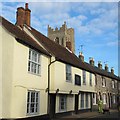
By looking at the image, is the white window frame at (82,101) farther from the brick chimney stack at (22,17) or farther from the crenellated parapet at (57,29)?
the crenellated parapet at (57,29)

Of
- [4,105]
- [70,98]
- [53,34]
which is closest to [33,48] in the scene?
[4,105]

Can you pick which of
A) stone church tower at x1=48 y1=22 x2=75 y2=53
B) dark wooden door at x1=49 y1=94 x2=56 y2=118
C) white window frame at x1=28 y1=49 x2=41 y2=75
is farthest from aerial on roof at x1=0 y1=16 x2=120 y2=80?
stone church tower at x1=48 y1=22 x2=75 y2=53

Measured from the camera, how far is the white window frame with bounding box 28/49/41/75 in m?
17.7

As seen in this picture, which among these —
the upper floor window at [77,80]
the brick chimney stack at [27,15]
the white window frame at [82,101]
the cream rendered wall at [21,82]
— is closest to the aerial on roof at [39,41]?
the cream rendered wall at [21,82]

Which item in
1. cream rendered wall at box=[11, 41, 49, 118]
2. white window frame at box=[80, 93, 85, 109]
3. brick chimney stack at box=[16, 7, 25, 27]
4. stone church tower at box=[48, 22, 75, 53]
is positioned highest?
stone church tower at box=[48, 22, 75, 53]

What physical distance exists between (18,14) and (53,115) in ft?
34.4

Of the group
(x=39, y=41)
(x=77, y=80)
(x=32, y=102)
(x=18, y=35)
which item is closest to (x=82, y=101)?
(x=77, y=80)

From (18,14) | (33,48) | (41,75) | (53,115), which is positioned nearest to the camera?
(33,48)

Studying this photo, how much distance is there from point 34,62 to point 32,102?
3.06 metres

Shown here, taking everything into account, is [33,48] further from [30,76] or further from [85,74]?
[85,74]

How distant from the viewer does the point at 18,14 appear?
2353 cm

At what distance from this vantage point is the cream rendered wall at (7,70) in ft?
48.2

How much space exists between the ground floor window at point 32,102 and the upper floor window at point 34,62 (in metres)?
1.73

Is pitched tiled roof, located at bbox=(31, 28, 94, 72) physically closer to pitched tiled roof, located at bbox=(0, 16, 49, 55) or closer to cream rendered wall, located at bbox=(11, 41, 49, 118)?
pitched tiled roof, located at bbox=(0, 16, 49, 55)
